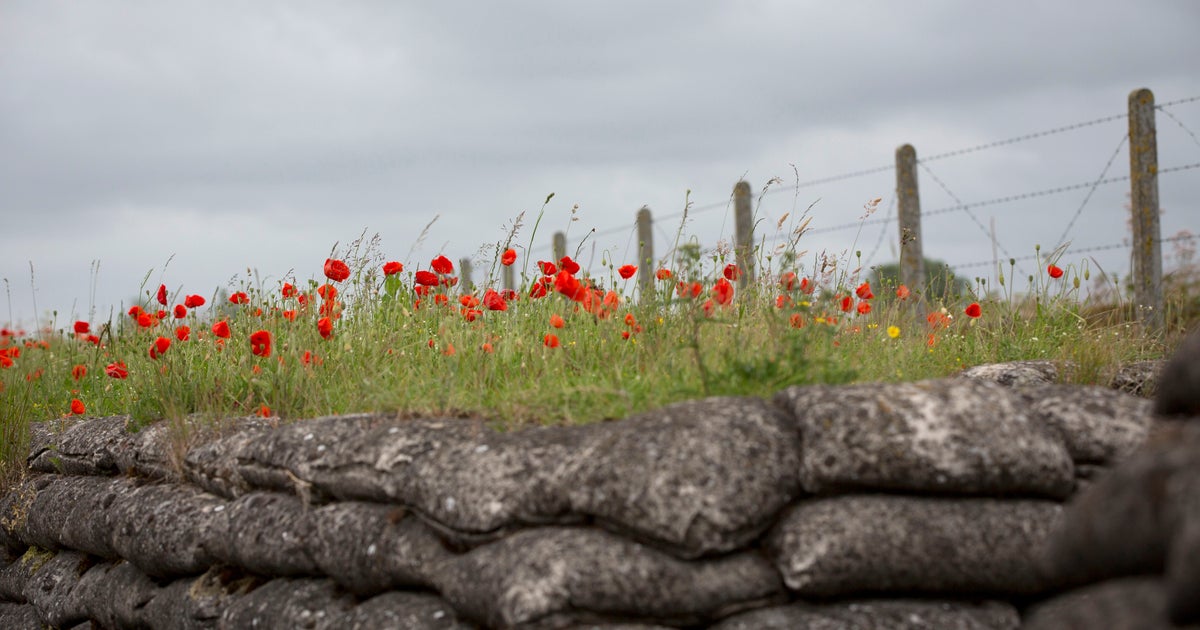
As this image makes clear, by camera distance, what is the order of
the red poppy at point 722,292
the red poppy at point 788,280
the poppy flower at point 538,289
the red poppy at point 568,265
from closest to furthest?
the red poppy at point 722,292 < the red poppy at point 788,280 < the red poppy at point 568,265 < the poppy flower at point 538,289

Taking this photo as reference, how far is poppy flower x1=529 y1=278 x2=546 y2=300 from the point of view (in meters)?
4.72

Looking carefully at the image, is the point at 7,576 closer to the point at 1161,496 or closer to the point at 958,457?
the point at 958,457

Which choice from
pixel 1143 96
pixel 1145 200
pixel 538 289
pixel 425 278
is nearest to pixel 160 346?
pixel 425 278

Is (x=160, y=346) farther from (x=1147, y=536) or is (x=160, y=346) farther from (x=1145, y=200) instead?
(x=1145, y=200)

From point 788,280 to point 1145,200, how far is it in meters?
4.68

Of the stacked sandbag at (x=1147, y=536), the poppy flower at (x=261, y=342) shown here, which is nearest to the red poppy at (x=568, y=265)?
the poppy flower at (x=261, y=342)

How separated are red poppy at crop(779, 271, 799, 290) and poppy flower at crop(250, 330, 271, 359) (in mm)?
2058

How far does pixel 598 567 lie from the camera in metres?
2.54

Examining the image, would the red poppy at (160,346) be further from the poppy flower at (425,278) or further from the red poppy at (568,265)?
the red poppy at (568,265)

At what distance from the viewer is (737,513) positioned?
255 cm

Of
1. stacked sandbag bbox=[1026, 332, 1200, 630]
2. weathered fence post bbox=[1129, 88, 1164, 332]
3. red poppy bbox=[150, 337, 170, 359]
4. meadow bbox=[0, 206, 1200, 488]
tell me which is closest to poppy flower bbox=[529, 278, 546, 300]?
meadow bbox=[0, 206, 1200, 488]

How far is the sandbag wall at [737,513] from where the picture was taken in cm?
253

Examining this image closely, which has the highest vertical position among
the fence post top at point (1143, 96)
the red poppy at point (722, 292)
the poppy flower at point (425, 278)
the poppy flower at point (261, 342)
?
the fence post top at point (1143, 96)

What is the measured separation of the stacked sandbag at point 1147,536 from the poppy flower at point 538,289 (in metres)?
3.02
